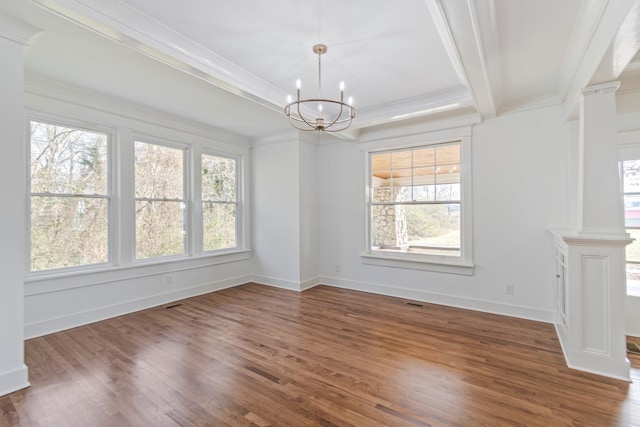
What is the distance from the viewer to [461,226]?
4.09 meters

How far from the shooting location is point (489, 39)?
2.32 meters

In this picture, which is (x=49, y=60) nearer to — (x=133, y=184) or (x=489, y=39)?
(x=133, y=184)

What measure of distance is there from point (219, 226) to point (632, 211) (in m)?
5.41

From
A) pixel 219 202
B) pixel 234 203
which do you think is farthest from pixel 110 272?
pixel 234 203

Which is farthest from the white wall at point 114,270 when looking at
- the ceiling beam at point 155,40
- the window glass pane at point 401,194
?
the window glass pane at point 401,194

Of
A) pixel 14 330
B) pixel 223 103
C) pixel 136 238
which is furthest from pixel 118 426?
pixel 223 103

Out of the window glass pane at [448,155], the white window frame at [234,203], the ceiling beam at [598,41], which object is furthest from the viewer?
the white window frame at [234,203]

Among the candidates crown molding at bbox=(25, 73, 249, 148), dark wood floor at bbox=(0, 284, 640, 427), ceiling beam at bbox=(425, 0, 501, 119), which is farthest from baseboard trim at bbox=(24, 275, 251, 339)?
ceiling beam at bbox=(425, 0, 501, 119)

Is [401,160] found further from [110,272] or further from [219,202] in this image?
[110,272]

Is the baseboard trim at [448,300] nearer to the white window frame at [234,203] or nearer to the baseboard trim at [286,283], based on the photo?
the baseboard trim at [286,283]

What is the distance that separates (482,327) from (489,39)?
290cm

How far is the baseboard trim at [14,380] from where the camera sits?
208 centimetres

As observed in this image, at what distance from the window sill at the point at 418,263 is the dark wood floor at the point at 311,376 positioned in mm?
651

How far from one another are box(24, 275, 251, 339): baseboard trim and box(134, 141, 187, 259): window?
1.96ft
